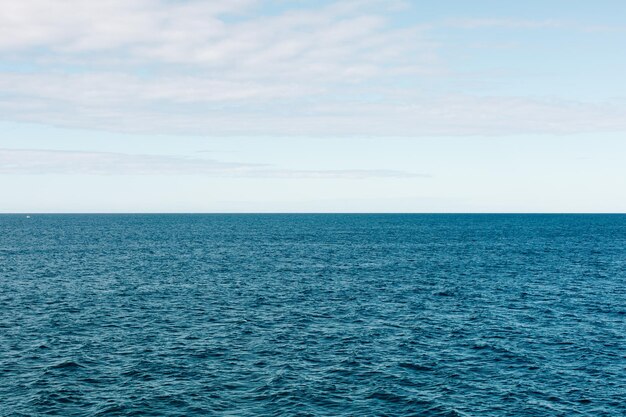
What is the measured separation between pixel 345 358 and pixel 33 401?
2578 cm

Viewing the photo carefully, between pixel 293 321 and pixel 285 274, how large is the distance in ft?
132

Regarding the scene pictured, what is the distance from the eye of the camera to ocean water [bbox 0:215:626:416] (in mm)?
40688

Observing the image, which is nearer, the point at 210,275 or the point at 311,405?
the point at 311,405

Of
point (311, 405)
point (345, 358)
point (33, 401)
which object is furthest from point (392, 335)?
point (33, 401)

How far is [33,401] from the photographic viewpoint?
39438 mm

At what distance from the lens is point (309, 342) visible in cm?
5597

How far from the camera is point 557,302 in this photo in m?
78.5

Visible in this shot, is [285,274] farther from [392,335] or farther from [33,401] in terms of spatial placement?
[33,401]

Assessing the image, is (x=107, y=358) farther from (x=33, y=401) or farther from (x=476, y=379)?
(x=476, y=379)

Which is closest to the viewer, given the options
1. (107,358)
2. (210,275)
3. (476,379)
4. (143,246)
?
(476,379)

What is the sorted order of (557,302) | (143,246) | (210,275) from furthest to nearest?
1. (143,246)
2. (210,275)
3. (557,302)

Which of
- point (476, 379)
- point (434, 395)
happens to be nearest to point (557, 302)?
point (476, 379)

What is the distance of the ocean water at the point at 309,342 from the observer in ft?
133

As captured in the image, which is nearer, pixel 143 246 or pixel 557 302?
pixel 557 302
